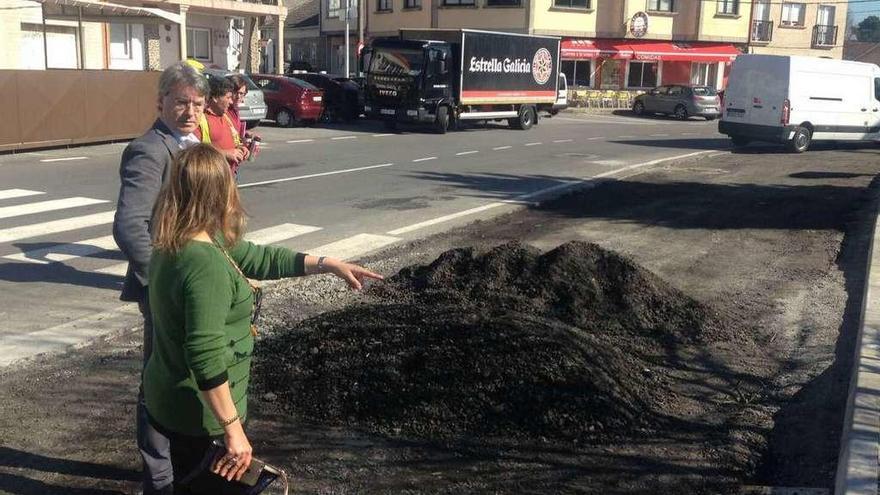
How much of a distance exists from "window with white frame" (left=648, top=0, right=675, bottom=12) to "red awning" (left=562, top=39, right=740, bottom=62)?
1709 millimetres

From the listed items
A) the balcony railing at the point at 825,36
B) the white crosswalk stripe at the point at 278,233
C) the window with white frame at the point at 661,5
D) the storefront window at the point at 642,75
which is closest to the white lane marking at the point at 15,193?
the white crosswalk stripe at the point at 278,233

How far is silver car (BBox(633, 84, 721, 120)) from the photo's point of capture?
40000mm

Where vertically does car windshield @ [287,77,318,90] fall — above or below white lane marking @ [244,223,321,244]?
above


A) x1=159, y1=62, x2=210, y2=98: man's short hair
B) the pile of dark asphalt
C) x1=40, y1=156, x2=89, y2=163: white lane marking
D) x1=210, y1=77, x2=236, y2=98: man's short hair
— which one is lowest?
x1=40, y1=156, x2=89, y2=163: white lane marking

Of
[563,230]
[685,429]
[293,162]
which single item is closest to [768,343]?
[685,429]

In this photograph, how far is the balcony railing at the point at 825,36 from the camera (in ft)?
184

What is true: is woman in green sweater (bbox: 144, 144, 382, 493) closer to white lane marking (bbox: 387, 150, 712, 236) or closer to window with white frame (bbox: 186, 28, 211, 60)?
white lane marking (bbox: 387, 150, 712, 236)

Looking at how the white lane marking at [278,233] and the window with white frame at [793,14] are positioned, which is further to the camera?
the window with white frame at [793,14]

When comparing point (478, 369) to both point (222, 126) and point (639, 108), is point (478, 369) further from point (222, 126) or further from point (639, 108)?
point (639, 108)

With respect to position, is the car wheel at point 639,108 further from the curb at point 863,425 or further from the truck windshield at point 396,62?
the curb at point 863,425

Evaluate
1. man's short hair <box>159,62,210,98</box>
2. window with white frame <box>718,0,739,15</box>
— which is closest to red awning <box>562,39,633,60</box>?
window with white frame <box>718,0,739,15</box>

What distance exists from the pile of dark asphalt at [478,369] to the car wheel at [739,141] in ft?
61.2

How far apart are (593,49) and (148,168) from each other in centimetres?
4458

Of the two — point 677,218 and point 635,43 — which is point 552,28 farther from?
point 677,218
